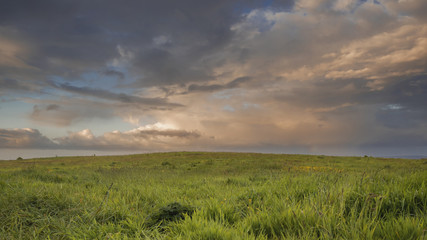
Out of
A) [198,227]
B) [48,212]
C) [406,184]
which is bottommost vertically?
[48,212]

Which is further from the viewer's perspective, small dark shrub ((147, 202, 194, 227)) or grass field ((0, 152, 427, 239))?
small dark shrub ((147, 202, 194, 227))

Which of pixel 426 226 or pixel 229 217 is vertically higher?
pixel 426 226

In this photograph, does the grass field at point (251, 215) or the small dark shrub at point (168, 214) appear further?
the small dark shrub at point (168, 214)

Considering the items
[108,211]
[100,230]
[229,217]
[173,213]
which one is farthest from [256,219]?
[108,211]

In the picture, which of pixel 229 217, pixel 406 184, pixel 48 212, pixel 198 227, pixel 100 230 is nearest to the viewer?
pixel 198 227

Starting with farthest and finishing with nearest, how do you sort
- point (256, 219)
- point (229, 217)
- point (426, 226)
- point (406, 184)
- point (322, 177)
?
point (322, 177) < point (406, 184) < point (229, 217) < point (256, 219) < point (426, 226)

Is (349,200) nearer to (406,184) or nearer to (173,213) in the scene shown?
(406,184)

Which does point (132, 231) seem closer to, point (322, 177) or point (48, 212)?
point (48, 212)

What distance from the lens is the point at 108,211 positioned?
526 cm

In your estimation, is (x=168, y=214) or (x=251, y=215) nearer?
(x=251, y=215)

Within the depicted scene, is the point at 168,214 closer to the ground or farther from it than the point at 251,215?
closer to the ground

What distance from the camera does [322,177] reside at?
6.74 m

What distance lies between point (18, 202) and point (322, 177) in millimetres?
7780

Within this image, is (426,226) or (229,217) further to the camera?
(229,217)
